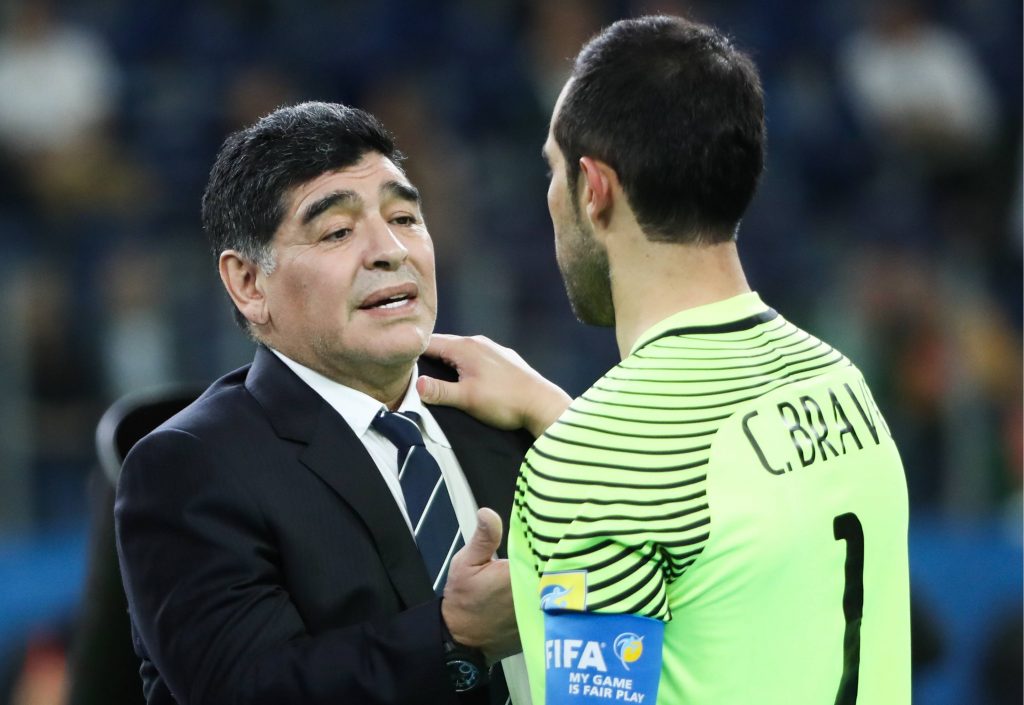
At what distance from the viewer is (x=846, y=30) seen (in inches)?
320

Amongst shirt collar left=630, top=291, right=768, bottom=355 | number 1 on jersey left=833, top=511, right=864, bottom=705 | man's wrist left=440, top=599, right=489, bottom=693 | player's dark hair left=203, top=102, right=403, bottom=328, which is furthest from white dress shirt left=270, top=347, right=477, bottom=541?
number 1 on jersey left=833, top=511, right=864, bottom=705

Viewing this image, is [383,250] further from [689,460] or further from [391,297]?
[689,460]

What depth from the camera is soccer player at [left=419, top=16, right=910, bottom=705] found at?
1.85m

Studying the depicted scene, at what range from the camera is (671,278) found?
2.02m

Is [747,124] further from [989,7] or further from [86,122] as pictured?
[989,7]

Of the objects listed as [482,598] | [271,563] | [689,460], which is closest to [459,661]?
[482,598]

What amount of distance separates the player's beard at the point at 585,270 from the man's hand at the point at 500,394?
1.94 ft

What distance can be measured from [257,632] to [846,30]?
667 cm

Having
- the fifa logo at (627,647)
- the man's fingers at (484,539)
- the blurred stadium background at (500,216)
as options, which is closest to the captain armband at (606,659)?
the fifa logo at (627,647)

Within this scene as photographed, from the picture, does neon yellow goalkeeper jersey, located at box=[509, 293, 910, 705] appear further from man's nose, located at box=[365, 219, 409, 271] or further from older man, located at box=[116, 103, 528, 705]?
man's nose, located at box=[365, 219, 409, 271]

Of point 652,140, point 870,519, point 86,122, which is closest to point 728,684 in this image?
point 870,519

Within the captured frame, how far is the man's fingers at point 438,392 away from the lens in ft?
8.93

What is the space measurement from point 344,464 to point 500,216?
14.6ft

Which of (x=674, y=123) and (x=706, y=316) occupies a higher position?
(x=674, y=123)
